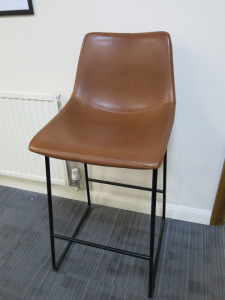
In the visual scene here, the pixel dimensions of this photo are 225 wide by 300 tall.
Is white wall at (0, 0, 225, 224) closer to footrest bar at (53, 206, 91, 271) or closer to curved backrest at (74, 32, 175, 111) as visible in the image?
curved backrest at (74, 32, 175, 111)

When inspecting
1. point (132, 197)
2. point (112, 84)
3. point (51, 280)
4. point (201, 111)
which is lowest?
point (51, 280)

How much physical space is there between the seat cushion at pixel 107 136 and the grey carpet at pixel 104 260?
0.68 metres

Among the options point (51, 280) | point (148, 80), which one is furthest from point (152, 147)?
point (51, 280)

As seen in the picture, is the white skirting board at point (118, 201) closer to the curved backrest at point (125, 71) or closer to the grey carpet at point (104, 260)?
the grey carpet at point (104, 260)

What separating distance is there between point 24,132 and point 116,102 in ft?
2.10

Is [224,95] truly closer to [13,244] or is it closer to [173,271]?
[173,271]

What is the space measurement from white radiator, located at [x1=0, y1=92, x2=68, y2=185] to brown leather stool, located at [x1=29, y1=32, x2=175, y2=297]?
0.29 meters

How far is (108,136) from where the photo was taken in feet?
3.41

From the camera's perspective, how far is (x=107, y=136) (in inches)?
40.9

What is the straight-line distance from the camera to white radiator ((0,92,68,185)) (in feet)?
4.69

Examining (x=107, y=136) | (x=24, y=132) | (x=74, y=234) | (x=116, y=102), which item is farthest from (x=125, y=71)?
(x=74, y=234)

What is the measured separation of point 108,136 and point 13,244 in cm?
88

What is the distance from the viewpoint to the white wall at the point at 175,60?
1.13 m

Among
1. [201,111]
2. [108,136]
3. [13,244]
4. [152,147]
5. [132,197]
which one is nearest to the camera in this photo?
[152,147]
